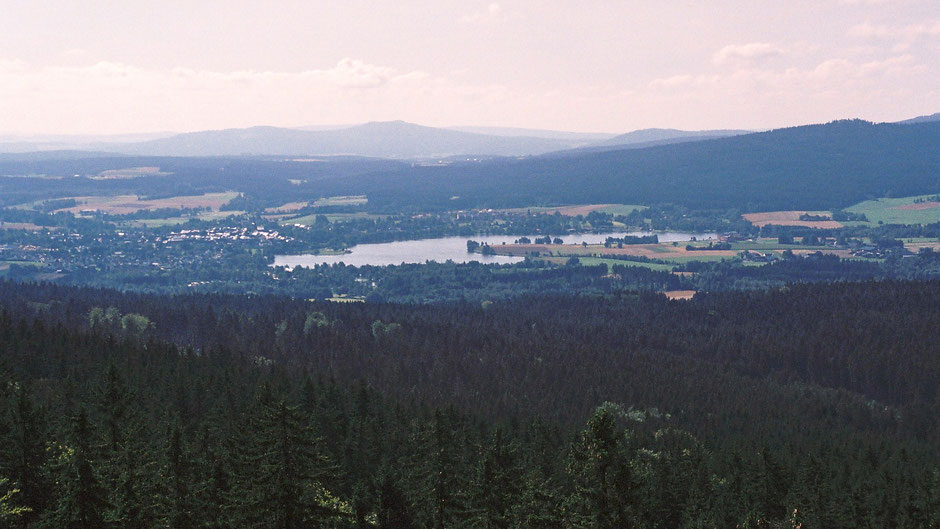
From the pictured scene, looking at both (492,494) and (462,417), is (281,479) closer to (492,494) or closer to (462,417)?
(492,494)

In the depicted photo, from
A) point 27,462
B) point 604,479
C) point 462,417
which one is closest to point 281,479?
point 604,479

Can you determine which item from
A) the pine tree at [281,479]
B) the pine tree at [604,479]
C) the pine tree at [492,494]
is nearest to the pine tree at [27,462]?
the pine tree at [281,479]

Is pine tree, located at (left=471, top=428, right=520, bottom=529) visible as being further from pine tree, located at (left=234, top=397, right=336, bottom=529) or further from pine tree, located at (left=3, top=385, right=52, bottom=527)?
pine tree, located at (left=3, top=385, right=52, bottom=527)

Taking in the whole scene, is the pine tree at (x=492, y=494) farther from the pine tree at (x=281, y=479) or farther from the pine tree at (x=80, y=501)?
the pine tree at (x=80, y=501)

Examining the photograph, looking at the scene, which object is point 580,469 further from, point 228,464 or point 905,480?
point 905,480

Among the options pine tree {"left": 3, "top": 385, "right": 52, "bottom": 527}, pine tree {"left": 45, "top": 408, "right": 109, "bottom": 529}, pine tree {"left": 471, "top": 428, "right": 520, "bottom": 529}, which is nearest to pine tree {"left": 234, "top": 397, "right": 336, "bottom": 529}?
pine tree {"left": 45, "top": 408, "right": 109, "bottom": 529}

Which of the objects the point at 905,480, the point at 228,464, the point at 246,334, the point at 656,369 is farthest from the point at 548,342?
the point at 228,464

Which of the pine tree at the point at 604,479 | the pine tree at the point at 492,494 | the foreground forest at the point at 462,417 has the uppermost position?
the pine tree at the point at 604,479

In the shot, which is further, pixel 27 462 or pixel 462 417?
pixel 462 417
